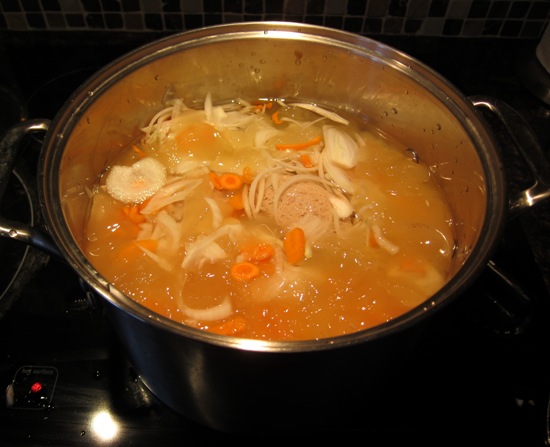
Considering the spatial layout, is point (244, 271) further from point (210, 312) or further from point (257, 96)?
point (257, 96)

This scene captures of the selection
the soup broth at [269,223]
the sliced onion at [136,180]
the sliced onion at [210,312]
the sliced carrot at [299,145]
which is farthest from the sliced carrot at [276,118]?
the sliced onion at [210,312]

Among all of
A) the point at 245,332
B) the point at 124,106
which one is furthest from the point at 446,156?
the point at 124,106

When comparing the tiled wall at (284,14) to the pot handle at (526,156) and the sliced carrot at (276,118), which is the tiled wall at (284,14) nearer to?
the sliced carrot at (276,118)

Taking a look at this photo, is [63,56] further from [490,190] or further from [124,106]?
[490,190]

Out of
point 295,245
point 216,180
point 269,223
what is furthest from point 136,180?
point 295,245

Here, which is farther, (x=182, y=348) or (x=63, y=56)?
(x=63, y=56)

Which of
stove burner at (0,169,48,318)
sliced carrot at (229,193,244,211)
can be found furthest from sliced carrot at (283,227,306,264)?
stove burner at (0,169,48,318)
